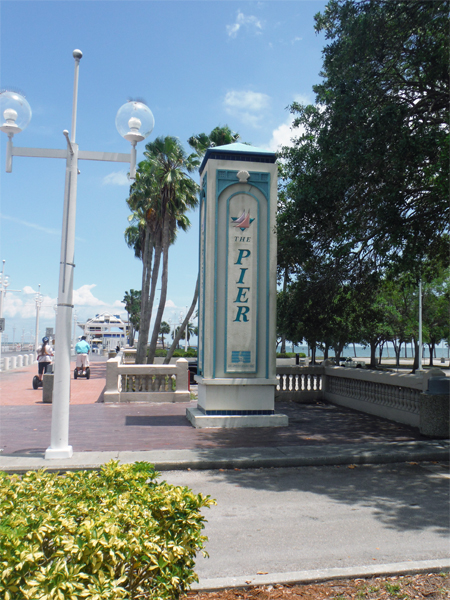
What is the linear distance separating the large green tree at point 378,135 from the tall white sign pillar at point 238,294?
31.5 inches

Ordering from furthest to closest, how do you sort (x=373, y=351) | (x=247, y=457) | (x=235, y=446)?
(x=373, y=351) → (x=235, y=446) → (x=247, y=457)

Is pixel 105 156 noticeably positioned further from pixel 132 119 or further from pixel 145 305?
pixel 145 305

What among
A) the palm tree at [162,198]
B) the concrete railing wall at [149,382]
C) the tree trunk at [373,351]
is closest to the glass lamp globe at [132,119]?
the concrete railing wall at [149,382]

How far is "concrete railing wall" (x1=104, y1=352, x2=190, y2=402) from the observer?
611 inches

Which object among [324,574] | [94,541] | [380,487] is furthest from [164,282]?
[94,541]

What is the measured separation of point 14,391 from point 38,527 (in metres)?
18.2

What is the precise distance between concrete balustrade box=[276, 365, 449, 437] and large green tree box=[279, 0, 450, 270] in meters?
2.80

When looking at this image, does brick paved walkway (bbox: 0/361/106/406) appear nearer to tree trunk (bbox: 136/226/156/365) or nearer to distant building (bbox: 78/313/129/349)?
tree trunk (bbox: 136/226/156/365)

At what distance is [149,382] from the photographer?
15.9 metres

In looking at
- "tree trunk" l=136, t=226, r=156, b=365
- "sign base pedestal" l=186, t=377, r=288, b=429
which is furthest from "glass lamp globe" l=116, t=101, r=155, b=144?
"tree trunk" l=136, t=226, r=156, b=365

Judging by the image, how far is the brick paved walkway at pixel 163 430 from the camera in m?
9.31

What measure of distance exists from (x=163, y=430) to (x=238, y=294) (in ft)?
11.4

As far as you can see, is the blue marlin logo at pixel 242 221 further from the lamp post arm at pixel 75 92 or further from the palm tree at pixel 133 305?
the palm tree at pixel 133 305

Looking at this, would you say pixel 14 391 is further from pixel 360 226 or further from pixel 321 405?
pixel 360 226
